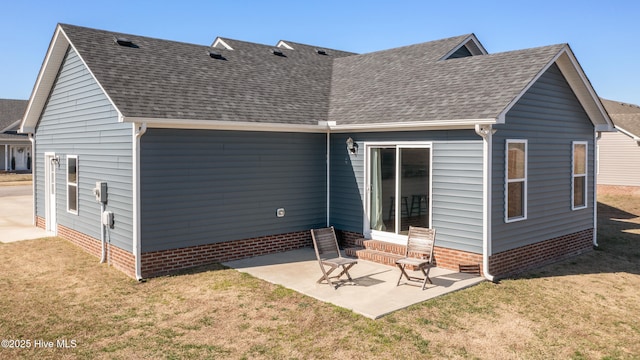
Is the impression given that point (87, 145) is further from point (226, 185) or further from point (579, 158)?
point (579, 158)

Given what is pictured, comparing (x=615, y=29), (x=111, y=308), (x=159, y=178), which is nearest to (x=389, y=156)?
(x=159, y=178)

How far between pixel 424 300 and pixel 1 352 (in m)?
6.23

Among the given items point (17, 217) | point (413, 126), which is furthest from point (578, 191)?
point (17, 217)

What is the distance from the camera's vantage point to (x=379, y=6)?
56.0 feet

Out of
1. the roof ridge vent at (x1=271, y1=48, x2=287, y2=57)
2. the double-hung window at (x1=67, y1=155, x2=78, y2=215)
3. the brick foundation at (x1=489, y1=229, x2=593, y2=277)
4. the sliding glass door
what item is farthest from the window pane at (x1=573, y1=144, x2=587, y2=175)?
the double-hung window at (x1=67, y1=155, x2=78, y2=215)

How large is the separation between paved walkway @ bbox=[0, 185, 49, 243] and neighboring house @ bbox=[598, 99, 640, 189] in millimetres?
27369

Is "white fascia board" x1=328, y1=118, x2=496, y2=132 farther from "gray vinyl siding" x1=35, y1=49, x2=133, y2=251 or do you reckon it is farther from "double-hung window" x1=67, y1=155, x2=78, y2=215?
"double-hung window" x1=67, y1=155, x2=78, y2=215

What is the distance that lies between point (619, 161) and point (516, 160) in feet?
66.6

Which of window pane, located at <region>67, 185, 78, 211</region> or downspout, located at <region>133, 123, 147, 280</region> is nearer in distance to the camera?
downspout, located at <region>133, 123, 147, 280</region>

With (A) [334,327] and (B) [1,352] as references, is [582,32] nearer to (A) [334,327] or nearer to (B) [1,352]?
(A) [334,327]

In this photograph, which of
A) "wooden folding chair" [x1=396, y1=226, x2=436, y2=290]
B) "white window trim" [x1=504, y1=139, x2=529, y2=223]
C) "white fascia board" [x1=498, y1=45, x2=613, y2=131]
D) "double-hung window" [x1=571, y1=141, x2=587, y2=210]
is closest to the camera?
"wooden folding chair" [x1=396, y1=226, x2=436, y2=290]

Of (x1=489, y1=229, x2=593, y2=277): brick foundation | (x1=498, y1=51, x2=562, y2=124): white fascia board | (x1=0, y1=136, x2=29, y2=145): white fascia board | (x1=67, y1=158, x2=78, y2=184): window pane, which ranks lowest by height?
(x1=489, y1=229, x2=593, y2=277): brick foundation

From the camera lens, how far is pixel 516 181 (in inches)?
392

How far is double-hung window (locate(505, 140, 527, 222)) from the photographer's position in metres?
9.77
